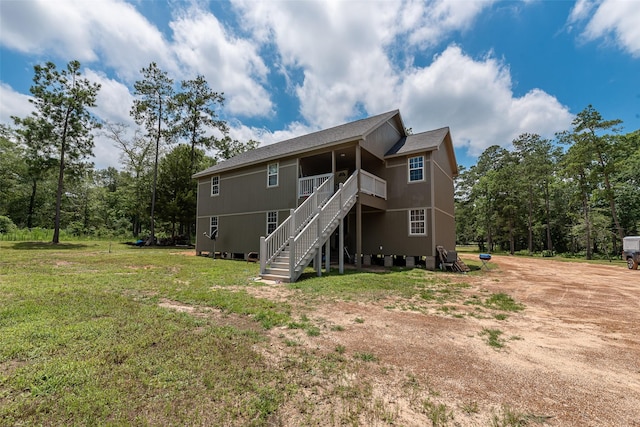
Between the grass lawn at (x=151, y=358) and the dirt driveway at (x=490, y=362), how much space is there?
283 mm

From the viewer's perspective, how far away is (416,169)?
13.1m

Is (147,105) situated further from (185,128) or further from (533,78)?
(533,78)

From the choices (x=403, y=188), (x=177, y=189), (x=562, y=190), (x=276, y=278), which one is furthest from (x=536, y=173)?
(x=177, y=189)

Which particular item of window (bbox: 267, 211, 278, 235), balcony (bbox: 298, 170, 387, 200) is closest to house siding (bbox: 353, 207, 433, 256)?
balcony (bbox: 298, 170, 387, 200)

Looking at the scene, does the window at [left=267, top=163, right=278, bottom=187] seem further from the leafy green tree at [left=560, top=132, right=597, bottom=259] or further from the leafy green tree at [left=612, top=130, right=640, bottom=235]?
the leafy green tree at [left=612, top=130, right=640, bottom=235]

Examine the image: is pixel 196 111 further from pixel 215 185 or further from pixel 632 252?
pixel 632 252

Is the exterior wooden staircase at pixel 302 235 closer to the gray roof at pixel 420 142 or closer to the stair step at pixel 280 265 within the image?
the stair step at pixel 280 265

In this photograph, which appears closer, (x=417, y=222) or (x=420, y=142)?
(x=417, y=222)

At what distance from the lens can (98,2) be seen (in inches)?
316

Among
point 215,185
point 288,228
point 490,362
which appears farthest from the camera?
point 215,185

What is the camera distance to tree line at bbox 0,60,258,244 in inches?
829

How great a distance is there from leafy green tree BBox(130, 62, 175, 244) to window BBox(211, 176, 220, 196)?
11.2m

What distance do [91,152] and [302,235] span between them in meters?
23.2

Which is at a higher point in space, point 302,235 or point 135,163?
point 135,163
